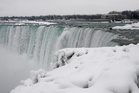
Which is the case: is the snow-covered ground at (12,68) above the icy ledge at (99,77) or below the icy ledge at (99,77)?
below

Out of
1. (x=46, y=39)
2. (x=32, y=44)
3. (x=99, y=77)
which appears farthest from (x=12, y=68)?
(x=99, y=77)

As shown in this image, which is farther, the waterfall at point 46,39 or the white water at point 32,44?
the white water at point 32,44

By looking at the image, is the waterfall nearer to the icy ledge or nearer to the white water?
the white water

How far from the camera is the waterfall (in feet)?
46.8

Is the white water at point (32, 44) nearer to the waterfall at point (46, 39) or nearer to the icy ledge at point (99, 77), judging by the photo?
the waterfall at point (46, 39)

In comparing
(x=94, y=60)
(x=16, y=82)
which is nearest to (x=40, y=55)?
(x=16, y=82)

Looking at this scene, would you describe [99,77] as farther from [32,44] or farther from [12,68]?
[12,68]

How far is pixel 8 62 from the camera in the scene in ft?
71.9

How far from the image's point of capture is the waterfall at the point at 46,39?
14258 mm

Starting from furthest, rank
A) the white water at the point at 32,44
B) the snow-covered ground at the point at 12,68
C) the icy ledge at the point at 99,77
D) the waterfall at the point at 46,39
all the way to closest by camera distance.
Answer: the snow-covered ground at the point at 12,68 → the white water at the point at 32,44 → the waterfall at the point at 46,39 → the icy ledge at the point at 99,77

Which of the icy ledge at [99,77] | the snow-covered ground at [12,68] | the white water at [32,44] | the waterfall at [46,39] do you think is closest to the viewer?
the icy ledge at [99,77]

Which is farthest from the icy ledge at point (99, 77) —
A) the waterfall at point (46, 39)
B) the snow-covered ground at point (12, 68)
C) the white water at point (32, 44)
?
the snow-covered ground at point (12, 68)

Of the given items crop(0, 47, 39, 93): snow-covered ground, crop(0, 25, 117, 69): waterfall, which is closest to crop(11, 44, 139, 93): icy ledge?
crop(0, 25, 117, 69): waterfall

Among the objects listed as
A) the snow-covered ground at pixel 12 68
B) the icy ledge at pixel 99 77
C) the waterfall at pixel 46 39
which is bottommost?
the snow-covered ground at pixel 12 68
